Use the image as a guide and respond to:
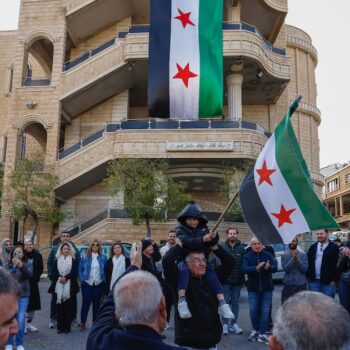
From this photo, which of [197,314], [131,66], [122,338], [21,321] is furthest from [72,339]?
[131,66]

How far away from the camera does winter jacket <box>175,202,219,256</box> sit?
13.3 feet

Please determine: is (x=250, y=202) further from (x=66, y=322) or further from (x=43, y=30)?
(x=43, y=30)

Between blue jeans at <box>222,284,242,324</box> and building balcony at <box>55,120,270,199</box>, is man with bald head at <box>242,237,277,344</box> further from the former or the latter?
building balcony at <box>55,120,270,199</box>

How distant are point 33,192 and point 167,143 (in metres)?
7.22

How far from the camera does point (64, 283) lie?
8.21 meters

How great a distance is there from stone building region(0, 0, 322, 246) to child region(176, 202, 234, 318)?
16590mm

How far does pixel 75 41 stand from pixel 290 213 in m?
24.7

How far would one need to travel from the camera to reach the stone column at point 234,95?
76.1ft

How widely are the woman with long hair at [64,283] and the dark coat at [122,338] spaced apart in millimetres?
6129

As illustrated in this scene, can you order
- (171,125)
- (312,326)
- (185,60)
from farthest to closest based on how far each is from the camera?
(171,125), (185,60), (312,326)

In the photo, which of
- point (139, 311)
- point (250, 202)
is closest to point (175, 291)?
point (250, 202)

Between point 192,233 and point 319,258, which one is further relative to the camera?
point 319,258

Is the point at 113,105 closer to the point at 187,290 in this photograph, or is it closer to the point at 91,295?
the point at 91,295

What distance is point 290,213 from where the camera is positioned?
440 cm
